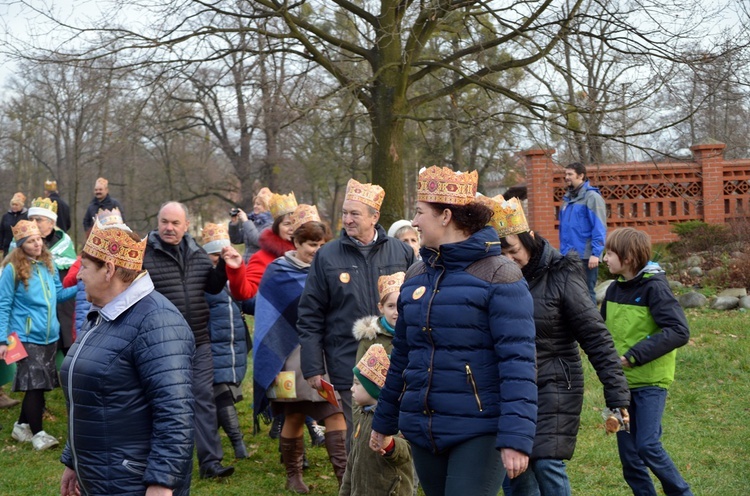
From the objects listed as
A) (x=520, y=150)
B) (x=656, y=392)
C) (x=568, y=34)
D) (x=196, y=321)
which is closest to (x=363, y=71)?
(x=520, y=150)

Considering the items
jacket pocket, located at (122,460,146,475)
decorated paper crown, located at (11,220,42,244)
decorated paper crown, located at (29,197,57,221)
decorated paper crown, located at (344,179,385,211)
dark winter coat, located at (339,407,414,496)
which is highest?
decorated paper crown, located at (29,197,57,221)

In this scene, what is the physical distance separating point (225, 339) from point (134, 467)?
3.72 meters

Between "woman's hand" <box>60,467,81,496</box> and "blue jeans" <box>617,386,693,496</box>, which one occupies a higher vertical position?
"woman's hand" <box>60,467,81,496</box>

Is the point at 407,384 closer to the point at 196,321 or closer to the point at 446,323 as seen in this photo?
the point at 446,323

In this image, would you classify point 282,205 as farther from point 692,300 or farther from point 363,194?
point 692,300

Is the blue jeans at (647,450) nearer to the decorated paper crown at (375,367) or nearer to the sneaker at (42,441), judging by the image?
the decorated paper crown at (375,367)

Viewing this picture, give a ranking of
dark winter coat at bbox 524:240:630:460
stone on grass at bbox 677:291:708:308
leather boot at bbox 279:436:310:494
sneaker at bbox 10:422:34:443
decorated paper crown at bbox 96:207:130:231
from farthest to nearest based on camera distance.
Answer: stone on grass at bbox 677:291:708:308
sneaker at bbox 10:422:34:443
leather boot at bbox 279:436:310:494
dark winter coat at bbox 524:240:630:460
decorated paper crown at bbox 96:207:130:231

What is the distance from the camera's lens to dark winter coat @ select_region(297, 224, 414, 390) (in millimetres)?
6023

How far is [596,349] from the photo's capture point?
4457 mm

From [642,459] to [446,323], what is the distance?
7.71ft

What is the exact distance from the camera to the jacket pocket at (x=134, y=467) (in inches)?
139

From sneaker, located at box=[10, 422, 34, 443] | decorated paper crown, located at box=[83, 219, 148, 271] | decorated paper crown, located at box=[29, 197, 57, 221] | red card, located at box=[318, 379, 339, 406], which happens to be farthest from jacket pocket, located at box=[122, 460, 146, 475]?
decorated paper crown, located at box=[29, 197, 57, 221]

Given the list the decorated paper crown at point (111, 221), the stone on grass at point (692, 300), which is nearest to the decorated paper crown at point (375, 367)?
the decorated paper crown at point (111, 221)

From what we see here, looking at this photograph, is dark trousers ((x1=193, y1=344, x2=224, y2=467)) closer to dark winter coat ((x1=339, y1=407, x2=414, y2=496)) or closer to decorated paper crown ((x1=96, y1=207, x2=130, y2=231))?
decorated paper crown ((x1=96, y1=207, x2=130, y2=231))
